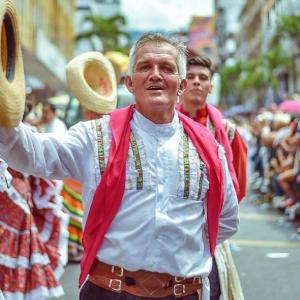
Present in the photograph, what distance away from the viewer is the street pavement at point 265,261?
5.95 m

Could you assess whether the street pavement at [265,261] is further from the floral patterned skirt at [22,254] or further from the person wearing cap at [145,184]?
the person wearing cap at [145,184]

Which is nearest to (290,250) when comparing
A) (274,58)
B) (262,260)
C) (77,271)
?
(262,260)

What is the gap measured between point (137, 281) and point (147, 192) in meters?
0.33

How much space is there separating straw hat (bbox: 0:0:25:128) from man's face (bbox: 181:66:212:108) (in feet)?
6.19

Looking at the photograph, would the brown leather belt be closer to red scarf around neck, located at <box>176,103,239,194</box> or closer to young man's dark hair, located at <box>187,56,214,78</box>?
red scarf around neck, located at <box>176,103,239,194</box>

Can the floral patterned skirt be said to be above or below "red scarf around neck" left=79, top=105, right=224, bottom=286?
below

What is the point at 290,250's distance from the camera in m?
8.00

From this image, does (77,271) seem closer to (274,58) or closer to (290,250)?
(290,250)

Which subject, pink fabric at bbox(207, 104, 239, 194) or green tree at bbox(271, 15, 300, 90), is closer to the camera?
pink fabric at bbox(207, 104, 239, 194)

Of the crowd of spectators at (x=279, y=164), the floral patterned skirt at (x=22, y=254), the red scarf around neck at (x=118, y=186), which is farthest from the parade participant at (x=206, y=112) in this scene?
the crowd of spectators at (x=279, y=164)

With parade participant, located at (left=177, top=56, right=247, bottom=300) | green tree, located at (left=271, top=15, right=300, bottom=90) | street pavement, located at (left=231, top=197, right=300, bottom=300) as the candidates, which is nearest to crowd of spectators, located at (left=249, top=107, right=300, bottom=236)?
street pavement, located at (left=231, top=197, right=300, bottom=300)

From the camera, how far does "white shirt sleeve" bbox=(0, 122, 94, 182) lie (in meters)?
2.25

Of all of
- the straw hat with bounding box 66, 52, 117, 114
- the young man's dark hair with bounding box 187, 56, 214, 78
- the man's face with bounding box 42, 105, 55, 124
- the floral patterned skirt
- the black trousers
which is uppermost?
the young man's dark hair with bounding box 187, 56, 214, 78

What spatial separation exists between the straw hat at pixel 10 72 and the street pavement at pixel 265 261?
3.64m
